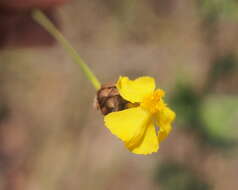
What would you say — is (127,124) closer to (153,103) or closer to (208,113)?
(153,103)

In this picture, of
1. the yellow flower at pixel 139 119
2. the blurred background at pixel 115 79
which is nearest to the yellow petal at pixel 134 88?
the yellow flower at pixel 139 119

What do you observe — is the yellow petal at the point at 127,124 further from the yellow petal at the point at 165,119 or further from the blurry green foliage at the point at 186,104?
the blurry green foliage at the point at 186,104

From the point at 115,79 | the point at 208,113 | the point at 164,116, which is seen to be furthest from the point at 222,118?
the point at 164,116

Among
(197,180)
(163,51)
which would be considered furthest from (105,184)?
(163,51)

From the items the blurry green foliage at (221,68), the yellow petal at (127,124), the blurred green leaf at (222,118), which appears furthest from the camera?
the blurry green foliage at (221,68)

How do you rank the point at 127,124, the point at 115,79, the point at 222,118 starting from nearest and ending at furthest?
1. the point at 127,124
2. the point at 222,118
3. the point at 115,79

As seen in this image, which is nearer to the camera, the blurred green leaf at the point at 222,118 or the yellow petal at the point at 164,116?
the yellow petal at the point at 164,116

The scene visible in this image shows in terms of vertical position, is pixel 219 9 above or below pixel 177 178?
above

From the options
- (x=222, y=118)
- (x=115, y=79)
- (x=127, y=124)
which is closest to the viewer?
(x=127, y=124)

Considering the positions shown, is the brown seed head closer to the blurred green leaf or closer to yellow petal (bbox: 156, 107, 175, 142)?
yellow petal (bbox: 156, 107, 175, 142)
